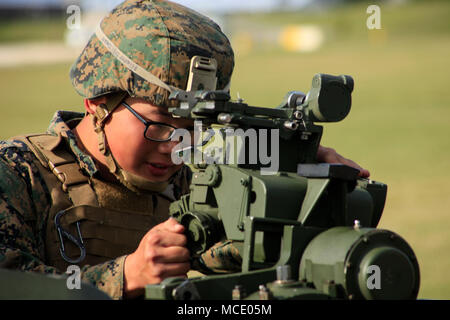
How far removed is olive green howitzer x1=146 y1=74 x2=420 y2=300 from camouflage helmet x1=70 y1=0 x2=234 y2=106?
915mm

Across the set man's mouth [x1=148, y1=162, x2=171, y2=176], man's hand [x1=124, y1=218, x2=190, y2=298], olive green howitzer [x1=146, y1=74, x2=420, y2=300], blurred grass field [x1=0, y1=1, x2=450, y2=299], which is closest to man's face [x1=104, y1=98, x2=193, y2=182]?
man's mouth [x1=148, y1=162, x2=171, y2=176]

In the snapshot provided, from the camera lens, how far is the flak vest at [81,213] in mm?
4270

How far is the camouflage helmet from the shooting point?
4.27 m

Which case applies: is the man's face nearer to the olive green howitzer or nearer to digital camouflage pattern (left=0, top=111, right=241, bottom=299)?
digital camouflage pattern (left=0, top=111, right=241, bottom=299)

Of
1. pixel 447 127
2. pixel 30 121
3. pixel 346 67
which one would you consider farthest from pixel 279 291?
pixel 346 67

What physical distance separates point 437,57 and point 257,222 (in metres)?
43.9

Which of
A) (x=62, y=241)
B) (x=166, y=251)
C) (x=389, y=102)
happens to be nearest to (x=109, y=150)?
(x=62, y=241)

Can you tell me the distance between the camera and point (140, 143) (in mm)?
4238

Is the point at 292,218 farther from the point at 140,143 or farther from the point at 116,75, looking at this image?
the point at 116,75

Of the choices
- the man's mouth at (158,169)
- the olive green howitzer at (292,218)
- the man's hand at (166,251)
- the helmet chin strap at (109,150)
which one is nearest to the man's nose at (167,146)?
the man's mouth at (158,169)

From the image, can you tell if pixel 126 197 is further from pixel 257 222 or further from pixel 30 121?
pixel 30 121

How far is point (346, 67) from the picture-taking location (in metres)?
44.0

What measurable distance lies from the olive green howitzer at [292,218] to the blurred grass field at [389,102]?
8008mm

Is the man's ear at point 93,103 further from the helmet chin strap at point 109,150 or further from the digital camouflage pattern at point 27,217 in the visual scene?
the digital camouflage pattern at point 27,217
